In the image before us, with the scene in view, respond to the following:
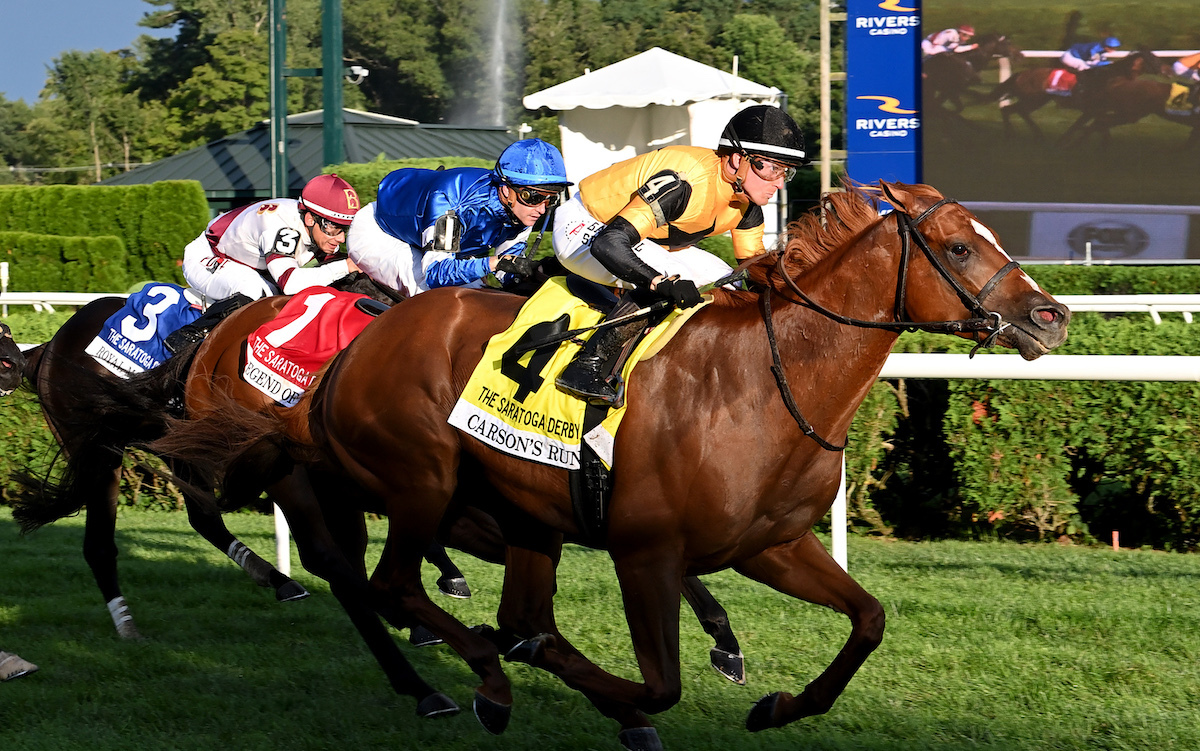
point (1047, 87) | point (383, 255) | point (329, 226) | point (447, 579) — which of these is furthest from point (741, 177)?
point (1047, 87)

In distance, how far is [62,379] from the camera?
4.91 metres

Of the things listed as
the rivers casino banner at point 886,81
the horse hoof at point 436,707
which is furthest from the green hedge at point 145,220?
the horse hoof at point 436,707

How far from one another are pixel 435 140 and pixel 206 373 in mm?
21947

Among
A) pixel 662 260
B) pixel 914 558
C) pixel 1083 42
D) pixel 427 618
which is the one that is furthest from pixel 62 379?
pixel 1083 42

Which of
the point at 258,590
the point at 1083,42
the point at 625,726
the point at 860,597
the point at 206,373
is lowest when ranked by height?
the point at 258,590

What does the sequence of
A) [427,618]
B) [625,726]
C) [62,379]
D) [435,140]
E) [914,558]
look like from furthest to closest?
[435,140]
[914,558]
[62,379]
[427,618]
[625,726]

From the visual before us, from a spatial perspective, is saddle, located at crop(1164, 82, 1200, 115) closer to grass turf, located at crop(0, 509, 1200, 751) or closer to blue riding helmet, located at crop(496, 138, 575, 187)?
grass turf, located at crop(0, 509, 1200, 751)

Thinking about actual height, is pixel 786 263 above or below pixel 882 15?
below

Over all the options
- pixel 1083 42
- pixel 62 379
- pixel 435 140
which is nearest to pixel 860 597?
pixel 62 379

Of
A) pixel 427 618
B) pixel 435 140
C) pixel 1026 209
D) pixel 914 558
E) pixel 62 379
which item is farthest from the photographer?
pixel 435 140

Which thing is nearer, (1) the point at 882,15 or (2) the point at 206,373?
(2) the point at 206,373

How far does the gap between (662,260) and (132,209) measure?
18924 mm

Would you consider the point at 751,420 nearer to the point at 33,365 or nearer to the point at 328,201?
the point at 328,201

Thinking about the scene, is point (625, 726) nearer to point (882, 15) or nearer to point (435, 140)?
point (882, 15)
